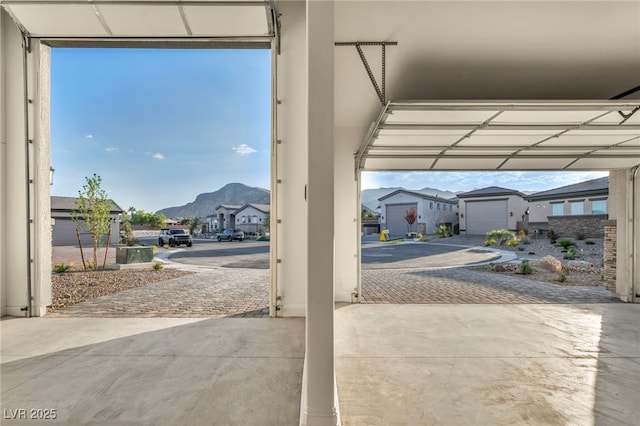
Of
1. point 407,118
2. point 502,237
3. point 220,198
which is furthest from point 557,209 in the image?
point 220,198

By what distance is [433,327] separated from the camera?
4.49 metres

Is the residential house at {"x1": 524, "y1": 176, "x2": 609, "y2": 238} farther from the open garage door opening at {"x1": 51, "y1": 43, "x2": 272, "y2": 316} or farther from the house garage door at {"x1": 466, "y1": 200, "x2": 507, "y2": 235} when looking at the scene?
the open garage door opening at {"x1": 51, "y1": 43, "x2": 272, "y2": 316}

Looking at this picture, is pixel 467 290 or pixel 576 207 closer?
pixel 467 290

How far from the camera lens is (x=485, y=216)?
94.7ft

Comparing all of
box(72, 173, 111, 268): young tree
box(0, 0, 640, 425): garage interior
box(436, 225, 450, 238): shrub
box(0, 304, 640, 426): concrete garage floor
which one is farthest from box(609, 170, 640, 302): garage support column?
box(436, 225, 450, 238): shrub

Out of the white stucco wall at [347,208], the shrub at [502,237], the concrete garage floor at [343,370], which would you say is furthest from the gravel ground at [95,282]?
the shrub at [502,237]

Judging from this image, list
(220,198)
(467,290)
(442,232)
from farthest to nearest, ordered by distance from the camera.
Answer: (220,198) < (442,232) < (467,290)

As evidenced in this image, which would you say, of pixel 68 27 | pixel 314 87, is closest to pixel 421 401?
pixel 314 87

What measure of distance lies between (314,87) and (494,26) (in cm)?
330

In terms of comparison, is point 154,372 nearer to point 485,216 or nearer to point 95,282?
point 95,282

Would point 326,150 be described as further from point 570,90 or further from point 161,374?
point 570,90

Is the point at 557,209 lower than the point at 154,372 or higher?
higher

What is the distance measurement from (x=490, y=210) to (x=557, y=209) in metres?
5.33

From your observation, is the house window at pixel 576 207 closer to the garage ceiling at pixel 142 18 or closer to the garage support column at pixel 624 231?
the garage support column at pixel 624 231
